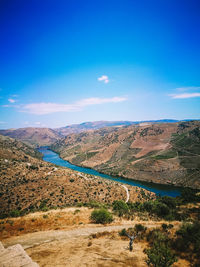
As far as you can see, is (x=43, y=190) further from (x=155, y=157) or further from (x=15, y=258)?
(x=155, y=157)

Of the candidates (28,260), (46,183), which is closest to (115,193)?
(46,183)

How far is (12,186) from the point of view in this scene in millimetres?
56219

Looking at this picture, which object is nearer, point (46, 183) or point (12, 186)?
point (12, 186)

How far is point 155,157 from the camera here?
124 m

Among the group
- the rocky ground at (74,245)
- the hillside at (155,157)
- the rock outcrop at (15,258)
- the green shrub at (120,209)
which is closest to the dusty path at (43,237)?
the rocky ground at (74,245)

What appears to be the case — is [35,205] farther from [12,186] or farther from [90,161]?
[90,161]

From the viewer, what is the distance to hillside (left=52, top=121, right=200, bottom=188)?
10000 cm

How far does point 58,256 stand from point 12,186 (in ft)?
187

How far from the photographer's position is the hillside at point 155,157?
100000 mm

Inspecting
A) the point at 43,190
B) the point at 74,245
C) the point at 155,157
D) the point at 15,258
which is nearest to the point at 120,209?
the point at 74,245

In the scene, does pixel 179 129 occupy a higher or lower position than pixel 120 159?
higher

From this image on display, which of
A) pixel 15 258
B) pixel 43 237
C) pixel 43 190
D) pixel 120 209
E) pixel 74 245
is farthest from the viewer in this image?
pixel 43 190

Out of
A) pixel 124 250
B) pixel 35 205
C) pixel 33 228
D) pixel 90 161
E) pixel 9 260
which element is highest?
pixel 9 260

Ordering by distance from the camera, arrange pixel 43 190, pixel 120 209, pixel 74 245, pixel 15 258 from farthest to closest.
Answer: pixel 43 190 → pixel 120 209 → pixel 74 245 → pixel 15 258
